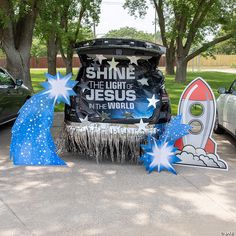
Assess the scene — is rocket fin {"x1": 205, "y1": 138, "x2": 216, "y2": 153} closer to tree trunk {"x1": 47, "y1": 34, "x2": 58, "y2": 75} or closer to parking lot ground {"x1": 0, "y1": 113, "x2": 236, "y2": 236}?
parking lot ground {"x1": 0, "y1": 113, "x2": 236, "y2": 236}

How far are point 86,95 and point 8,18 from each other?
5661 millimetres

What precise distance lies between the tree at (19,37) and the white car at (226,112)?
6446 mm

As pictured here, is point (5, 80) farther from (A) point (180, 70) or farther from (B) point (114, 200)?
(A) point (180, 70)

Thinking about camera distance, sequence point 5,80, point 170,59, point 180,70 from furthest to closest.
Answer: point 170,59
point 180,70
point 5,80

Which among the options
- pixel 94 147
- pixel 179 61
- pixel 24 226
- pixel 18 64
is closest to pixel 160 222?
pixel 24 226

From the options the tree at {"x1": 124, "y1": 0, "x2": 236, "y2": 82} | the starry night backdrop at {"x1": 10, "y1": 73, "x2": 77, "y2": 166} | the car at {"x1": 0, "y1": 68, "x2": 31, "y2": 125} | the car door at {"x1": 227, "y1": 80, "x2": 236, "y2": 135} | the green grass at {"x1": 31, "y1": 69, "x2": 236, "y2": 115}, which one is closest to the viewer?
the starry night backdrop at {"x1": 10, "y1": 73, "x2": 77, "y2": 166}

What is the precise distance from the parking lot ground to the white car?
51.8 inches

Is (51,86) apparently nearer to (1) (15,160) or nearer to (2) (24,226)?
(1) (15,160)

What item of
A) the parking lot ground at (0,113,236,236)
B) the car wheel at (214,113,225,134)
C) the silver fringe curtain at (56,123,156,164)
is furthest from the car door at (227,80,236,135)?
the silver fringe curtain at (56,123,156,164)

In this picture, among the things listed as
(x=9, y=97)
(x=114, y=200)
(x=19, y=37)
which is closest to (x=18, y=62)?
(x=19, y=37)

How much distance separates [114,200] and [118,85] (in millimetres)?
2398

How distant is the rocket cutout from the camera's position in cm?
621

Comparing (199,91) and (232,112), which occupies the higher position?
(199,91)

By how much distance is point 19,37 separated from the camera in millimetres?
12766
